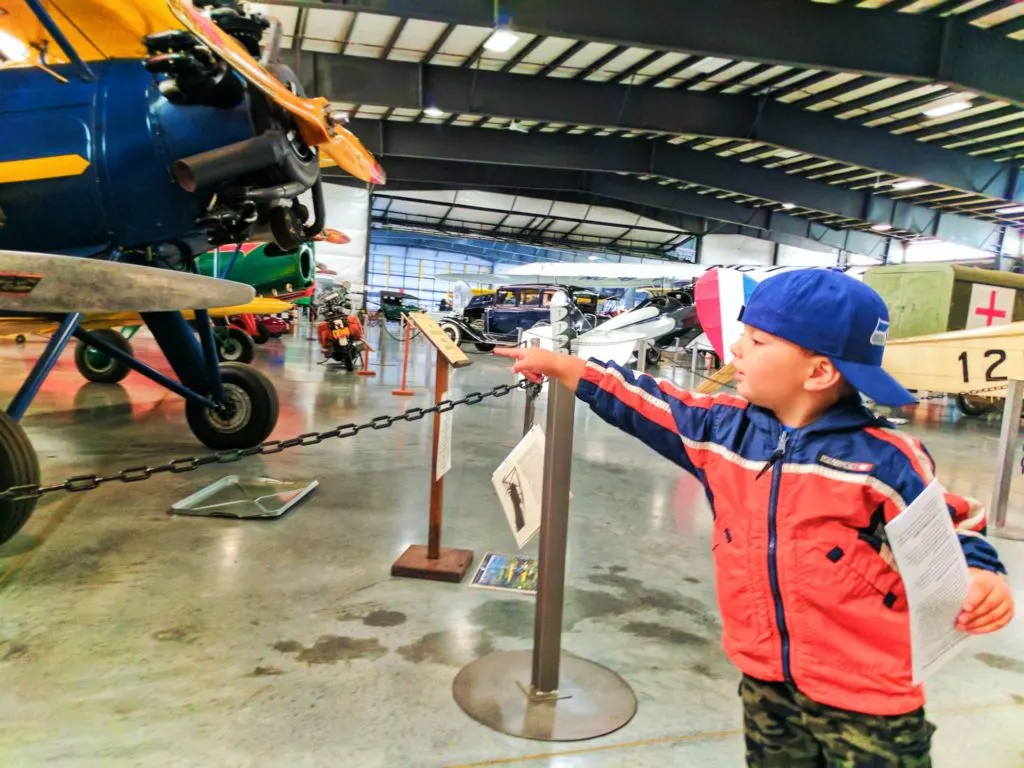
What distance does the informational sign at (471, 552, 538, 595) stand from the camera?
2.78 m

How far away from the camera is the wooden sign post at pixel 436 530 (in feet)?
8.98

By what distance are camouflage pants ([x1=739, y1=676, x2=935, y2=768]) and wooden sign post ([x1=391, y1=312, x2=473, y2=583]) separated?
67.7 inches

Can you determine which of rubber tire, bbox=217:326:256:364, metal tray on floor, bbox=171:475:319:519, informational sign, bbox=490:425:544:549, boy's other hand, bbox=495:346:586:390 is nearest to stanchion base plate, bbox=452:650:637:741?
informational sign, bbox=490:425:544:549

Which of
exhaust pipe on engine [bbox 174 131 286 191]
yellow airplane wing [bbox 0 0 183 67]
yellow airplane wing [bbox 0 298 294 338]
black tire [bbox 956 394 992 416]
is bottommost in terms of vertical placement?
black tire [bbox 956 394 992 416]

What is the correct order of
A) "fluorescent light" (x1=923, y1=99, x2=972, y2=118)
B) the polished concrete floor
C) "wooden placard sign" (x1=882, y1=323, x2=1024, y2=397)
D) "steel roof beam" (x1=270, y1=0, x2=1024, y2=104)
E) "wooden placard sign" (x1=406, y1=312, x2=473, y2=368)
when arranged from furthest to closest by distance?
"fluorescent light" (x1=923, y1=99, x2=972, y2=118), "steel roof beam" (x1=270, y1=0, x2=1024, y2=104), "wooden placard sign" (x1=882, y1=323, x2=1024, y2=397), "wooden placard sign" (x1=406, y1=312, x2=473, y2=368), the polished concrete floor

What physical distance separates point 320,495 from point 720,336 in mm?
3475

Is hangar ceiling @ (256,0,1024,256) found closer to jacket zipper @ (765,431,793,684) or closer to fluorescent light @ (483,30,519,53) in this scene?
fluorescent light @ (483,30,519,53)

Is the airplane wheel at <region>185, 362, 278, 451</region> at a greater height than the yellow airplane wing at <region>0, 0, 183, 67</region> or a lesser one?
lesser

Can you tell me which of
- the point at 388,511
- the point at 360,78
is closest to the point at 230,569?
the point at 388,511

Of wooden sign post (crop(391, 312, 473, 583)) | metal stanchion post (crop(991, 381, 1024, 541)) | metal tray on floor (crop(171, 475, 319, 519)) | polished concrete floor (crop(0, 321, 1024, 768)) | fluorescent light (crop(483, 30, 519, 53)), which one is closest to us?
polished concrete floor (crop(0, 321, 1024, 768))

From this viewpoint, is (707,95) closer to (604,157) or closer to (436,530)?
(604,157)

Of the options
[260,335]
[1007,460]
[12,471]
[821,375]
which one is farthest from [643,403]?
[260,335]

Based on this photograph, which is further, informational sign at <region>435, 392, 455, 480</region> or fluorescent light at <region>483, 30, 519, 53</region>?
fluorescent light at <region>483, 30, 519, 53</region>

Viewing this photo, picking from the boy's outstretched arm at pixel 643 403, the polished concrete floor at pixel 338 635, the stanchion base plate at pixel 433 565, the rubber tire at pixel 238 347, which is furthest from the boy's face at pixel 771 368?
the rubber tire at pixel 238 347
